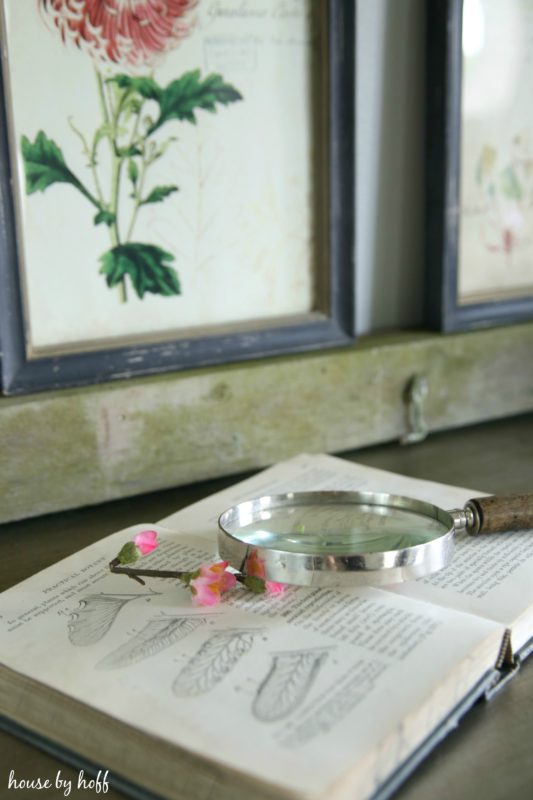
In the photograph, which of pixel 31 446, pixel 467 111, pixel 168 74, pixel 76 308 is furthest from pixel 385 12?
pixel 31 446

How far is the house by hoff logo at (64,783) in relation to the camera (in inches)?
16.2

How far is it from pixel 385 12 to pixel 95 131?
0.37 meters

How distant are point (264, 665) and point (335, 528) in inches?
5.9

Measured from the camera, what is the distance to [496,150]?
98 cm

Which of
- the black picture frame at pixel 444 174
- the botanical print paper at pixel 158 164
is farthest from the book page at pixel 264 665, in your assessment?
the black picture frame at pixel 444 174

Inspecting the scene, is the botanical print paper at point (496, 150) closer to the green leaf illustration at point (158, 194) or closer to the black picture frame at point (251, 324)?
the black picture frame at point (251, 324)

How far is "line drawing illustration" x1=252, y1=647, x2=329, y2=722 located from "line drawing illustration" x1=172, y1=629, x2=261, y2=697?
0.07 feet

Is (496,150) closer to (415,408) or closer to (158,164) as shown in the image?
(415,408)

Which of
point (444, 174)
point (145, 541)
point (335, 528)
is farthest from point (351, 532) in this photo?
point (444, 174)

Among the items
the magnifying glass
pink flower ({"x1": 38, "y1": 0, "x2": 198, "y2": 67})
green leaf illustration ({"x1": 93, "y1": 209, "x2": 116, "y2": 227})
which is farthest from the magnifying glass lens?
pink flower ({"x1": 38, "y1": 0, "x2": 198, "y2": 67})

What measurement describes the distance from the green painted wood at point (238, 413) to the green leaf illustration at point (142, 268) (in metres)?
0.08

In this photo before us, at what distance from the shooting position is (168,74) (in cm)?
75

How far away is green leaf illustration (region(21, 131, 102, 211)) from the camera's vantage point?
69 cm

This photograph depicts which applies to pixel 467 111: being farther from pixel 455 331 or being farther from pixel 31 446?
pixel 31 446
